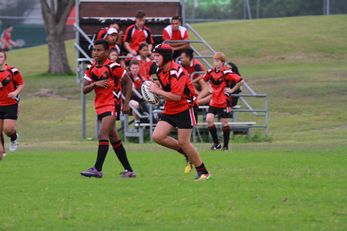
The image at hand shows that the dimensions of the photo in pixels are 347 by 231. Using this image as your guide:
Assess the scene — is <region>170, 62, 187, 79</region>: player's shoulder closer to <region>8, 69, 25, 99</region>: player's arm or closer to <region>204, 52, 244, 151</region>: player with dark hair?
<region>8, 69, 25, 99</region>: player's arm

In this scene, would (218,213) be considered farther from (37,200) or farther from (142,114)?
(142,114)

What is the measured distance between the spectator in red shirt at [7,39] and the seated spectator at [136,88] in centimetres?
3145

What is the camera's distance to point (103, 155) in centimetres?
1344

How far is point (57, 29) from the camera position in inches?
1745

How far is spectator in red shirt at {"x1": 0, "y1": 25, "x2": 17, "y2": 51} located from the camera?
178 feet

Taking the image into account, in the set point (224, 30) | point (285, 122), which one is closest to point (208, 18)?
point (224, 30)

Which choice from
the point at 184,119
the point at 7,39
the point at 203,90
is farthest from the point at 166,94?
the point at 7,39

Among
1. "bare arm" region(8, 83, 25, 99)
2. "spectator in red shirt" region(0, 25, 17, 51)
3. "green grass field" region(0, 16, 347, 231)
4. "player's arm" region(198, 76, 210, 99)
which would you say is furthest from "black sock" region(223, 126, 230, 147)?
"spectator in red shirt" region(0, 25, 17, 51)

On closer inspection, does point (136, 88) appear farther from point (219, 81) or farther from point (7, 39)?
point (7, 39)

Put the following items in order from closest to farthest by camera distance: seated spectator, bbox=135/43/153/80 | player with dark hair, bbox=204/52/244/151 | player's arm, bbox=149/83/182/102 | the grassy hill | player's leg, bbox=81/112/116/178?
1. player's arm, bbox=149/83/182/102
2. player's leg, bbox=81/112/116/178
3. player with dark hair, bbox=204/52/244/151
4. seated spectator, bbox=135/43/153/80
5. the grassy hill

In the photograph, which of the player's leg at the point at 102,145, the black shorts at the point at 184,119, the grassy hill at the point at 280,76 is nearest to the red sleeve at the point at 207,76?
the grassy hill at the point at 280,76

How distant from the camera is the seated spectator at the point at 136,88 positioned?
23359 millimetres

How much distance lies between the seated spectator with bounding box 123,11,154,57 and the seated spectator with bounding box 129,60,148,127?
0.85 metres

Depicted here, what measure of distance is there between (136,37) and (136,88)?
1.54 m
